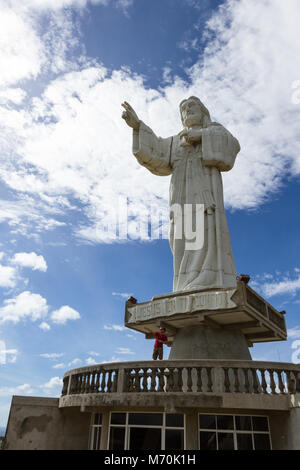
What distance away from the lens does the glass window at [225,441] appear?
1094 cm

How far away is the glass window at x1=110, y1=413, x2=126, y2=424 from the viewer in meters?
11.8

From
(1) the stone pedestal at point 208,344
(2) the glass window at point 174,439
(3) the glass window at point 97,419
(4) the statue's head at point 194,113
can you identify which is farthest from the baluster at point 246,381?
(4) the statue's head at point 194,113

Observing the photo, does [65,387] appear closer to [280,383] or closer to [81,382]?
[81,382]

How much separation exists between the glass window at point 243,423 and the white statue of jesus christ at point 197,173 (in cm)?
563

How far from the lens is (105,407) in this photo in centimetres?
1212

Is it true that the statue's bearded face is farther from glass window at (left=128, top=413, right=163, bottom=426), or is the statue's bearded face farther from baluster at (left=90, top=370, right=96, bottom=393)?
glass window at (left=128, top=413, right=163, bottom=426)

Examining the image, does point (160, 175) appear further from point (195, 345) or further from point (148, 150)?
point (195, 345)

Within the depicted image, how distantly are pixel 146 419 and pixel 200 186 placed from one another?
11.6 meters

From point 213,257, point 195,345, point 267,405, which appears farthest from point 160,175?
point 267,405

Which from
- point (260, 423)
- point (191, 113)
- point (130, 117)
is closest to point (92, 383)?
point (260, 423)

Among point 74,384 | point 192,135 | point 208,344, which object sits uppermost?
point 192,135

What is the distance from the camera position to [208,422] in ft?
36.6

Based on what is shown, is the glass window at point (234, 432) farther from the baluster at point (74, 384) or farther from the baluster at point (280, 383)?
the baluster at point (74, 384)

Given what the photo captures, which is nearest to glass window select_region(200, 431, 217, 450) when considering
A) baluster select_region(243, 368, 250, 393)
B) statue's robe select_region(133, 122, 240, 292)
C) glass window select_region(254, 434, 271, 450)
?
glass window select_region(254, 434, 271, 450)
